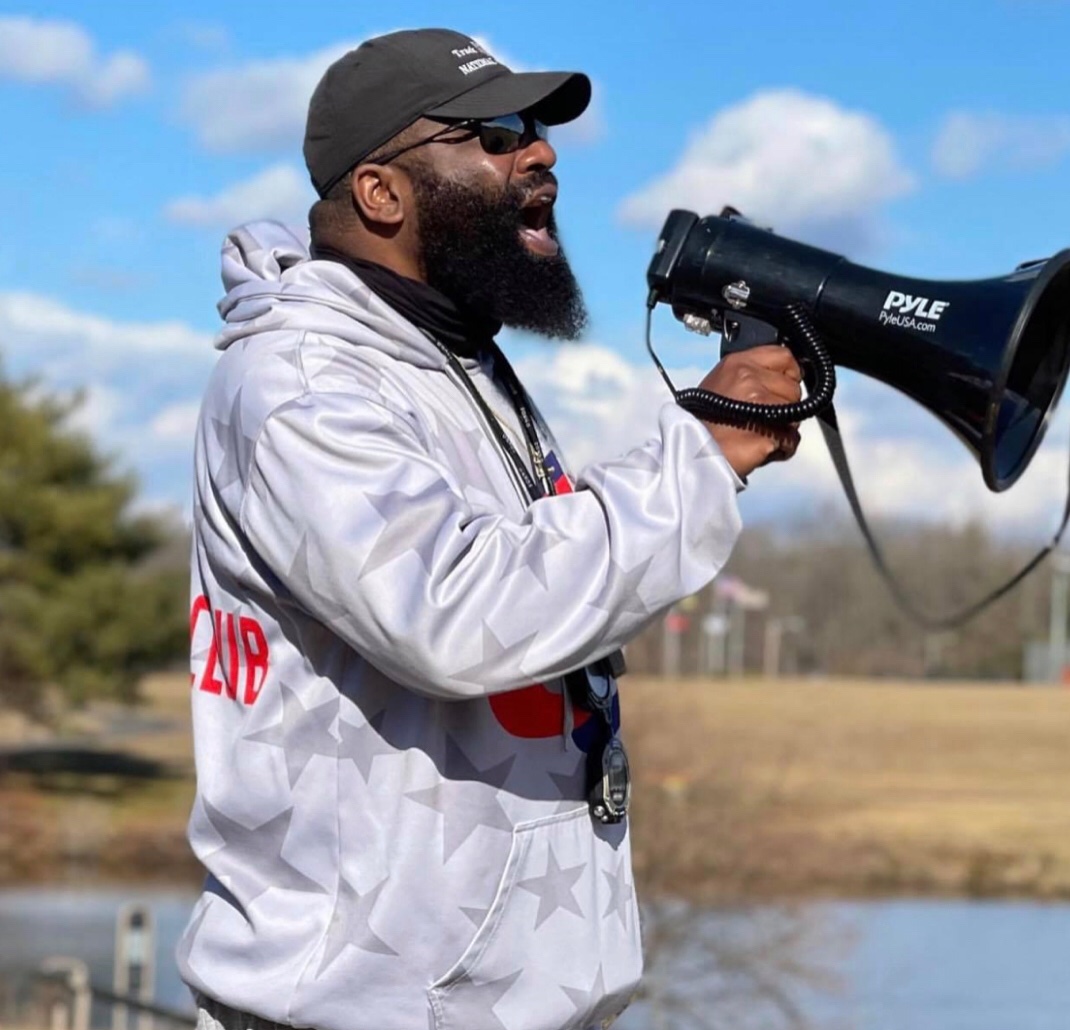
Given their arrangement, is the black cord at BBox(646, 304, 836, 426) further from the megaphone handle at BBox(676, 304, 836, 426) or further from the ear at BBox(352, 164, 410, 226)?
the ear at BBox(352, 164, 410, 226)

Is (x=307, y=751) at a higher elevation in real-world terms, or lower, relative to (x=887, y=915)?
higher

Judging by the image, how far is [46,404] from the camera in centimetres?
3775

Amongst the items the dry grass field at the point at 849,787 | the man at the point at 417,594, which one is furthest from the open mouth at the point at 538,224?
the dry grass field at the point at 849,787

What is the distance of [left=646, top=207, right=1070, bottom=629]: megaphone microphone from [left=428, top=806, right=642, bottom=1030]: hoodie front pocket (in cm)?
52

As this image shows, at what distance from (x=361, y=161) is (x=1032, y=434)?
88 cm

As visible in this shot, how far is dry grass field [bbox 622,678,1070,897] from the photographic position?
24375 mm

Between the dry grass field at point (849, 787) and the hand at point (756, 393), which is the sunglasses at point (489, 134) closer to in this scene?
the hand at point (756, 393)

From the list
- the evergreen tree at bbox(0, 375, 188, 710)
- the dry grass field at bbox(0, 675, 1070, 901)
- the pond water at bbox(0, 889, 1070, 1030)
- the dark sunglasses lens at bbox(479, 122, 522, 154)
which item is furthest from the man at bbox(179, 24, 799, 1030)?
the evergreen tree at bbox(0, 375, 188, 710)

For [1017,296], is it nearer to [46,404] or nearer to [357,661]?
[357,661]

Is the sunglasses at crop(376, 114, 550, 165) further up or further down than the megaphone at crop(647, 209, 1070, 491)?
further up

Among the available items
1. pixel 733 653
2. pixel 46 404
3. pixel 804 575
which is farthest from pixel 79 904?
pixel 804 575

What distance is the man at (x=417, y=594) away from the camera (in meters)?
2.09

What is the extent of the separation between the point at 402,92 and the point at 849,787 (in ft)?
139

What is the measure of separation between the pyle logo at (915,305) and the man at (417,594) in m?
0.16
